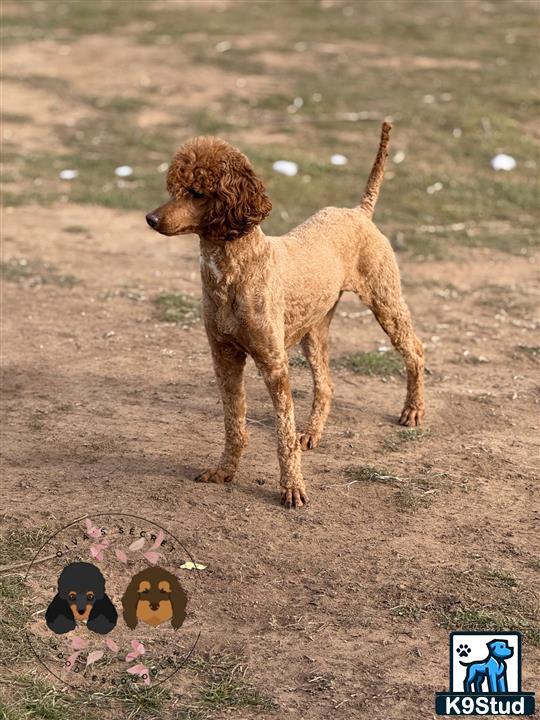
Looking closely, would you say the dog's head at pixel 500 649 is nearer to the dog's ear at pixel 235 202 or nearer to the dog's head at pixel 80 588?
the dog's head at pixel 80 588

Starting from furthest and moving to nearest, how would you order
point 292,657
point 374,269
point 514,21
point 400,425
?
1. point 514,21
2. point 400,425
3. point 374,269
4. point 292,657

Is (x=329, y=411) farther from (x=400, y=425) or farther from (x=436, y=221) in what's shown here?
(x=436, y=221)

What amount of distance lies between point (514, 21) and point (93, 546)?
1762cm

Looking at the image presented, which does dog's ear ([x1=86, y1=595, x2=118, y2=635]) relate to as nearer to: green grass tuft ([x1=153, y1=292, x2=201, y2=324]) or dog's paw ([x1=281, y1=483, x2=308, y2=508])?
dog's paw ([x1=281, y1=483, x2=308, y2=508])

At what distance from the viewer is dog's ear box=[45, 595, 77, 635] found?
4875 mm

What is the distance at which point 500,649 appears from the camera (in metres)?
4.81

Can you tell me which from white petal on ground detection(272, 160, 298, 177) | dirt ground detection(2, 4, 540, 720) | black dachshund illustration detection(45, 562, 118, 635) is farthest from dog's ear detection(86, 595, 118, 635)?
white petal on ground detection(272, 160, 298, 177)

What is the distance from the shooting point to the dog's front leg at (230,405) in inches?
235

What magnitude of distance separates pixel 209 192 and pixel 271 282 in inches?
26.7

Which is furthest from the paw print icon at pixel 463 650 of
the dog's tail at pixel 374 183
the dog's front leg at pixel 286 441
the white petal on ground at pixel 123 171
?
the white petal on ground at pixel 123 171

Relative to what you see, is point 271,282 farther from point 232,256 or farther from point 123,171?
point 123,171

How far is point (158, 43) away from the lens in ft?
60.2

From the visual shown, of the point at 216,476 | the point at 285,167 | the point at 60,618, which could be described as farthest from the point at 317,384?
the point at 285,167

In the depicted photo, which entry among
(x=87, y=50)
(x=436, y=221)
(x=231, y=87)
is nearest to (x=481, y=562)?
(x=436, y=221)
